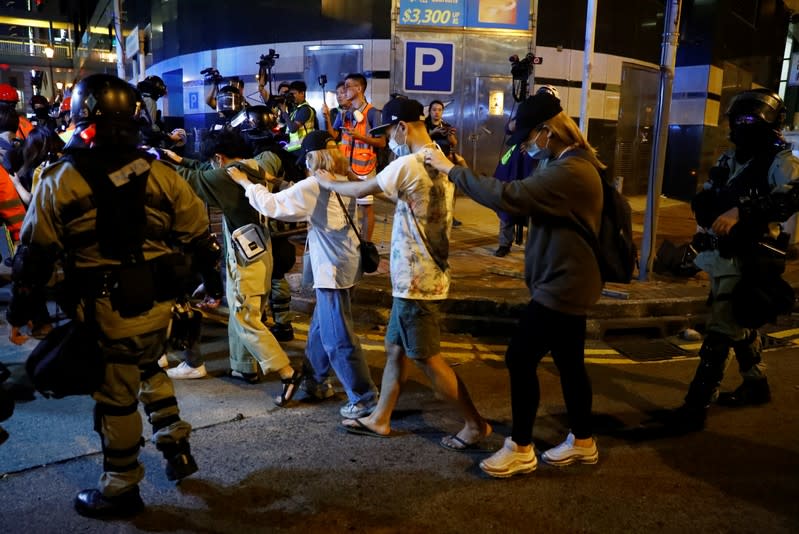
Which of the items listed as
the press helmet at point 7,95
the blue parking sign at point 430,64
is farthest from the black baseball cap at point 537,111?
the blue parking sign at point 430,64

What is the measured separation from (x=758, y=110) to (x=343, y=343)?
9.89 ft

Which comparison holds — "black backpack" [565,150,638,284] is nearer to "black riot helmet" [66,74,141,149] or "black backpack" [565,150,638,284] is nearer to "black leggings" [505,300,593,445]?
"black leggings" [505,300,593,445]

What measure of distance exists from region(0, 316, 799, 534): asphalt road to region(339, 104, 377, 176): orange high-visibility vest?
13.3 ft

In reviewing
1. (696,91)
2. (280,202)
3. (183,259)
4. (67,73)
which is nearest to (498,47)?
(696,91)

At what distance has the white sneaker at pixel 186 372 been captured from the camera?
4.97 meters

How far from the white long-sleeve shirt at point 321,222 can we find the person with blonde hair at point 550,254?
2.75 feet

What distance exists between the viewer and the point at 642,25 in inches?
603

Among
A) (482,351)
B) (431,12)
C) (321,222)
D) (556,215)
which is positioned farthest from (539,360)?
(431,12)

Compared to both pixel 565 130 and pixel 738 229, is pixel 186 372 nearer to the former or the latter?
pixel 565 130

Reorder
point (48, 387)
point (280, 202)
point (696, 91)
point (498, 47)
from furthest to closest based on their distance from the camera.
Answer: point (696, 91) → point (498, 47) → point (280, 202) → point (48, 387)

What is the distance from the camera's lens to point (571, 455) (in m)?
3.71

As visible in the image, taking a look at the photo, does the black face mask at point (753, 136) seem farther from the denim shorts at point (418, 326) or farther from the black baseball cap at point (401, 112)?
the denim shorts at point (418, 326)

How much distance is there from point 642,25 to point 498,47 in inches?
168

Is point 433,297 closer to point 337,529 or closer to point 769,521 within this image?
point 337,529
